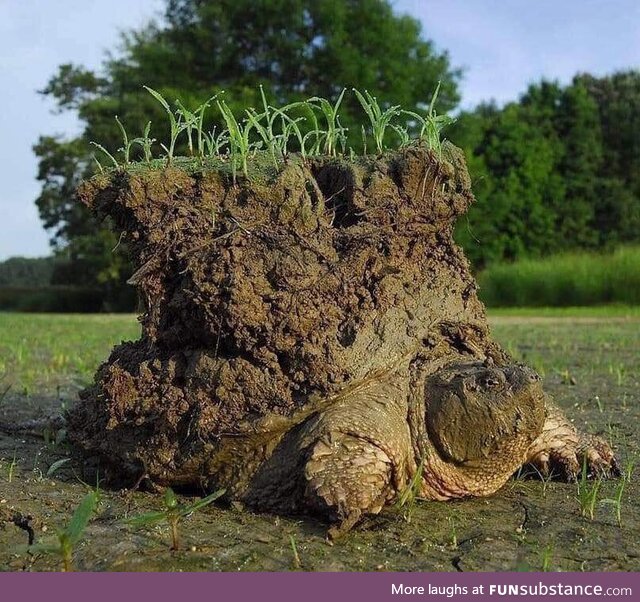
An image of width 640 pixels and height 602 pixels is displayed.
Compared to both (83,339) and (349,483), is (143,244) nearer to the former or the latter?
(349,483)

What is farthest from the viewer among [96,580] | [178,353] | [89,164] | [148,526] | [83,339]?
[89,164]

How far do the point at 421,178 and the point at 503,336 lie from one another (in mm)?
6966

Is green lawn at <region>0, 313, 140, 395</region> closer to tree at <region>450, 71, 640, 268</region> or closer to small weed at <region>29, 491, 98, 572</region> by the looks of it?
small weed at <region>29, 491, 98, 572</region>

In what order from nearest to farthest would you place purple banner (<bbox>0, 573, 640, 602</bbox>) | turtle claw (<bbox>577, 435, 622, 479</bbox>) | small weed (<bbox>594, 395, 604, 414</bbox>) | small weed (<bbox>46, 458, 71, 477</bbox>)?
purple banner (<bbox>0, 573, 640, 602</bbox>)
small weed (<bbox>46, 458, 71, 477</bbox>)
turtle claw (<bbox>577, 435, 622, 479</bbox>)
small weed (<bbox>594, 395, 604, 414</bbox>)

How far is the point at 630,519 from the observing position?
189cm

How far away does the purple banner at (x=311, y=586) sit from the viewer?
4.61 ft

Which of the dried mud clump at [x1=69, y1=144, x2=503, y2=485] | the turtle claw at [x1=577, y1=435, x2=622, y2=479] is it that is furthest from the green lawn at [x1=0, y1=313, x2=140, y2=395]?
the turtle claw at [x1=577, y1=435, x2=622, y2=479]

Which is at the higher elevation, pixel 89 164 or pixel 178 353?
pixel 89 164

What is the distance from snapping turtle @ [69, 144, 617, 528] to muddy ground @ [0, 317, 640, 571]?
8 centimetres

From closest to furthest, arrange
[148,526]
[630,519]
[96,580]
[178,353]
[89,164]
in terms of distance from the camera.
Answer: [96,580]
[148,526]
[630,519]
[178,353]
[89,164]

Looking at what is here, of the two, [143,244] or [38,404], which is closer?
[143,244]

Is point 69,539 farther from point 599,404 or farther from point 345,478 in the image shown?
point 599,404

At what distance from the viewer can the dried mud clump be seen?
2029 mm

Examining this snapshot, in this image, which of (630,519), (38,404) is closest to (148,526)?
(630,519)
